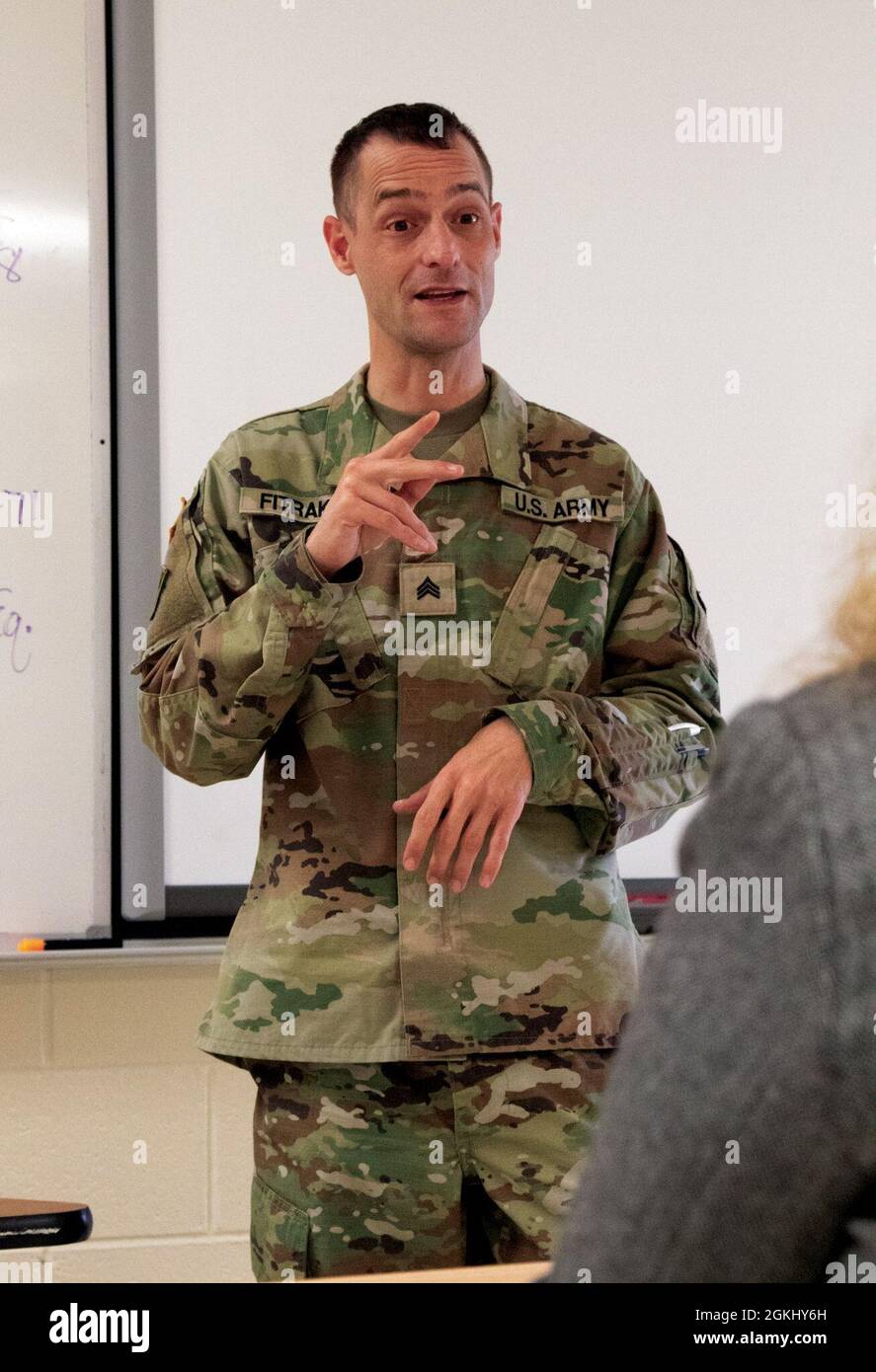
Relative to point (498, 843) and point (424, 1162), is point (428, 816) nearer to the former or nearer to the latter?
point (498, 843)

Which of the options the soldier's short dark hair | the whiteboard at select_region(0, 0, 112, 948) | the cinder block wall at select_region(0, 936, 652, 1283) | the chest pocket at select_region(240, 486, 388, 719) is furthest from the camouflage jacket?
the cinder block wall at select_region(0, 936, 652, 1283)

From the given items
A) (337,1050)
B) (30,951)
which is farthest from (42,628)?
(337,1050)

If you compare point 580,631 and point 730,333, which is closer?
point 580,631

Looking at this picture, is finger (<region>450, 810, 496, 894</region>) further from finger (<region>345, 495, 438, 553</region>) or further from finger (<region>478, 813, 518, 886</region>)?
finger (<region>345, 495, 438, 553</region>)

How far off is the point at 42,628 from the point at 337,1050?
0.91 meters

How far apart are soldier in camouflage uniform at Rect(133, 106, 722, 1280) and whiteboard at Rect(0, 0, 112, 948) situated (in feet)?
1.87

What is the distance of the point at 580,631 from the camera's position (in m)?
1.53

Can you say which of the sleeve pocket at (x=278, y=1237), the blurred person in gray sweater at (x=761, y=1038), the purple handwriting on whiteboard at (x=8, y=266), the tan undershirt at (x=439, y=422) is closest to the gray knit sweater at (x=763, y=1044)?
the blurred person in gray sweater at (x=761, y=1038)

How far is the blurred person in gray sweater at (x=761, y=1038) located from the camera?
0.39 m

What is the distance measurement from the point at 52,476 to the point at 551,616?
89 cm

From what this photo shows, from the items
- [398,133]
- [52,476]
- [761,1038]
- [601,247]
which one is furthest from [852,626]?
[601,247]

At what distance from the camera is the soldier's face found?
5.16ft

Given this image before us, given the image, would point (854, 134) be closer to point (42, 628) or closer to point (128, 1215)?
point (42, 628)
